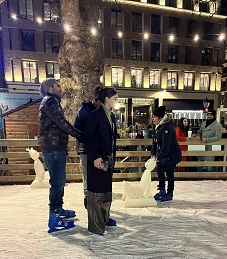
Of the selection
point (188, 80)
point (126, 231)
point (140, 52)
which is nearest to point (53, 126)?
point (126, 231)

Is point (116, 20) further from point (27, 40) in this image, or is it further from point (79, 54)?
point (79, 54)

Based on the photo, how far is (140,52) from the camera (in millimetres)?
20594

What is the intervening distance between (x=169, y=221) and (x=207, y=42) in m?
24.5

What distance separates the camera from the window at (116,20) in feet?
63.8

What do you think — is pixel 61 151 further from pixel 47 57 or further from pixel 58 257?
pixel 47 57

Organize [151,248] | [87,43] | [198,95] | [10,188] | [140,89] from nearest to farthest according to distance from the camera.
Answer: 1. [151,248]
2. [10,188]
3. [87,43]
4. [140,89]
5. [198,95]

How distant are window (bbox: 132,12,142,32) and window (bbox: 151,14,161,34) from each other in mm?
1323

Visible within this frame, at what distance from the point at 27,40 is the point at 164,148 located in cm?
1823

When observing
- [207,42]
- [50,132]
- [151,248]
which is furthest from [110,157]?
[207,42]

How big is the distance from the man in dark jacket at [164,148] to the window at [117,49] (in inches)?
696

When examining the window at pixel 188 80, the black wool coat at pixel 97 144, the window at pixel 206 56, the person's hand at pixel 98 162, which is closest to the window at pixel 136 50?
the window at pixel 188 80

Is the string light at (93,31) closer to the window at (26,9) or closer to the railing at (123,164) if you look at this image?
the railing at (123,164)

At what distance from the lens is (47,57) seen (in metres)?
17.8

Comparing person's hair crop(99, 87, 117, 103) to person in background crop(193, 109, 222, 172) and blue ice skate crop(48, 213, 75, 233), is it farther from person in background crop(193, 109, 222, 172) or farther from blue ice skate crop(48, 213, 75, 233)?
person in background crop(193, 109, 222, 172)
